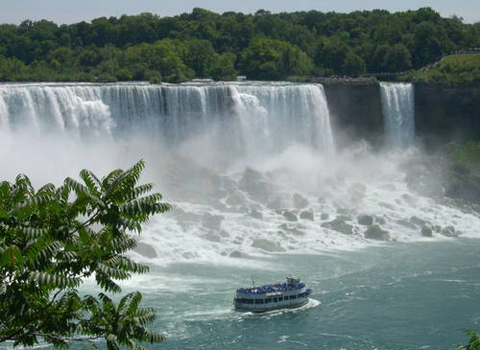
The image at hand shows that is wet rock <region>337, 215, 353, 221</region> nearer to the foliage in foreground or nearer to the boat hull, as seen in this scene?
the boat hull

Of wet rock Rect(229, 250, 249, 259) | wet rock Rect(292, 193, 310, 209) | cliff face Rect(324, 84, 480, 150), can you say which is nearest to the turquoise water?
wet rock Rect(229, 250, 249, 259)

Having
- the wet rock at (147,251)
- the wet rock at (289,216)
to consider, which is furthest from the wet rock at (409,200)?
the wet rock at (147,251)

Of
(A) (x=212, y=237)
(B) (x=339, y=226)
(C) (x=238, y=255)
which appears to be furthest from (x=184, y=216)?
(B) (x=339, y=226)

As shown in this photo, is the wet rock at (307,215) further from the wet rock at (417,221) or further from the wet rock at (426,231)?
the wet rock at (426,231)

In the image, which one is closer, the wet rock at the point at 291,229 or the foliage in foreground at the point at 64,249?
the foliage in foreground at the point at 64,249

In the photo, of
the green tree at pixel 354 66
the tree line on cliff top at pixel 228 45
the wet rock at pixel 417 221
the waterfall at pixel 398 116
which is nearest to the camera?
the wet rock at pixel 417 221

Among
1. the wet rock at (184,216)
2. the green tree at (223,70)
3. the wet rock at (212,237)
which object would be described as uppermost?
the green tree at (223,70)

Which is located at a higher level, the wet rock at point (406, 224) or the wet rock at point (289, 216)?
the wet rock at point (289, 216)

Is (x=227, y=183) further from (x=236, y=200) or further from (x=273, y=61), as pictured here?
(x=273, y=61)
